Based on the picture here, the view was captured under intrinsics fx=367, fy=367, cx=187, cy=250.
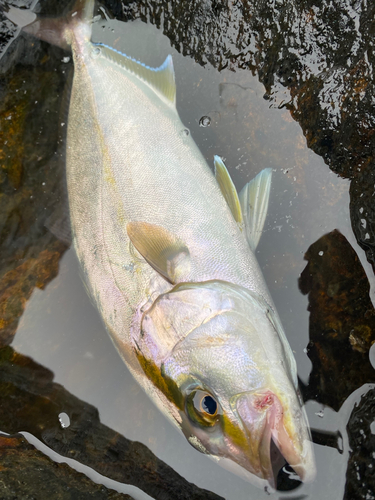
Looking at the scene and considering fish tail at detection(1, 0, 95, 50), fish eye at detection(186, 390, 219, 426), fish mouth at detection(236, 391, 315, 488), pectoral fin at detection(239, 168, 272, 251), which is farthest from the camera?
fish tail at detection(1, 0, 95, 50)

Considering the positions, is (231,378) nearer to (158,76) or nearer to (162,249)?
(162,249)

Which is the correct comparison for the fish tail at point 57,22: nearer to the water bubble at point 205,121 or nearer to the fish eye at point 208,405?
the water bubble at point 205,121

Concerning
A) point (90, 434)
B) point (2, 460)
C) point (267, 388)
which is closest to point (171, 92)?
point (267, 388)

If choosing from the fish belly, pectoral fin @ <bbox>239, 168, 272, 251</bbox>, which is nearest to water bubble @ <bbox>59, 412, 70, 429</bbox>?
the fish belly

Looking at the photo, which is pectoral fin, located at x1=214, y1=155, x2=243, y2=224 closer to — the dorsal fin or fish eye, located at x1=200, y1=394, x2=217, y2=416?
the dorsal fin

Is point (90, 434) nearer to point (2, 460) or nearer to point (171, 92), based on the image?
point (2, 460)

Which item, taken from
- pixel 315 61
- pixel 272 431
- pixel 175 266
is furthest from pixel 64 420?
pixel 315 61
